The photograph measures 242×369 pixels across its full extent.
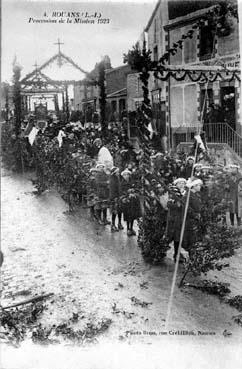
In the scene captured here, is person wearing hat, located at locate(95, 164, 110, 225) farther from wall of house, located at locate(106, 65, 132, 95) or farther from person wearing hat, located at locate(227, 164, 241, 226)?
person wearing hat, located at locate(227, 164, 241, 226)

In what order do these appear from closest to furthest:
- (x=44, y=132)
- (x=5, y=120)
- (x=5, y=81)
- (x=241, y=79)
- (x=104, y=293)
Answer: (x=104, y=293)
(x=5, y=81)
(x=241, y=79)
(x=5, y=120)
(x=44, y=132)

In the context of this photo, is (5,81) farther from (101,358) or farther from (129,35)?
Result: (101,358)

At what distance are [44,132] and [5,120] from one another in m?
1.78

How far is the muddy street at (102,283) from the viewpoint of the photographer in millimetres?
3582

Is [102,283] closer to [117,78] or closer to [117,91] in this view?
[117,78]

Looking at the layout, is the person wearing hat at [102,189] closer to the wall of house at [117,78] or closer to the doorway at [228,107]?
the wall of house at [117,78]

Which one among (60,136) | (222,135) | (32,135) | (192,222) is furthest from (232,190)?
(32,135)

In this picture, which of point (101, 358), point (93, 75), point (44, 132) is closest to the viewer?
point (101, 358)

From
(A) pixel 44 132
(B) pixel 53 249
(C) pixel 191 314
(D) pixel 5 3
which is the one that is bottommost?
(C) pixel 191 314

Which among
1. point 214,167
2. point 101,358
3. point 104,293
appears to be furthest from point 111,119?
point 101,358

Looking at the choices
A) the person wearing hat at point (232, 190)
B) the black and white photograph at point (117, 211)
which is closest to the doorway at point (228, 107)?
the black and white photograph at point (117, 211)

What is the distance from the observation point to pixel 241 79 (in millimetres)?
4609

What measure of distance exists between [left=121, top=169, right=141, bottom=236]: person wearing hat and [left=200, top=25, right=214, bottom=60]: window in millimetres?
2992

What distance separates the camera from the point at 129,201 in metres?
5.15
